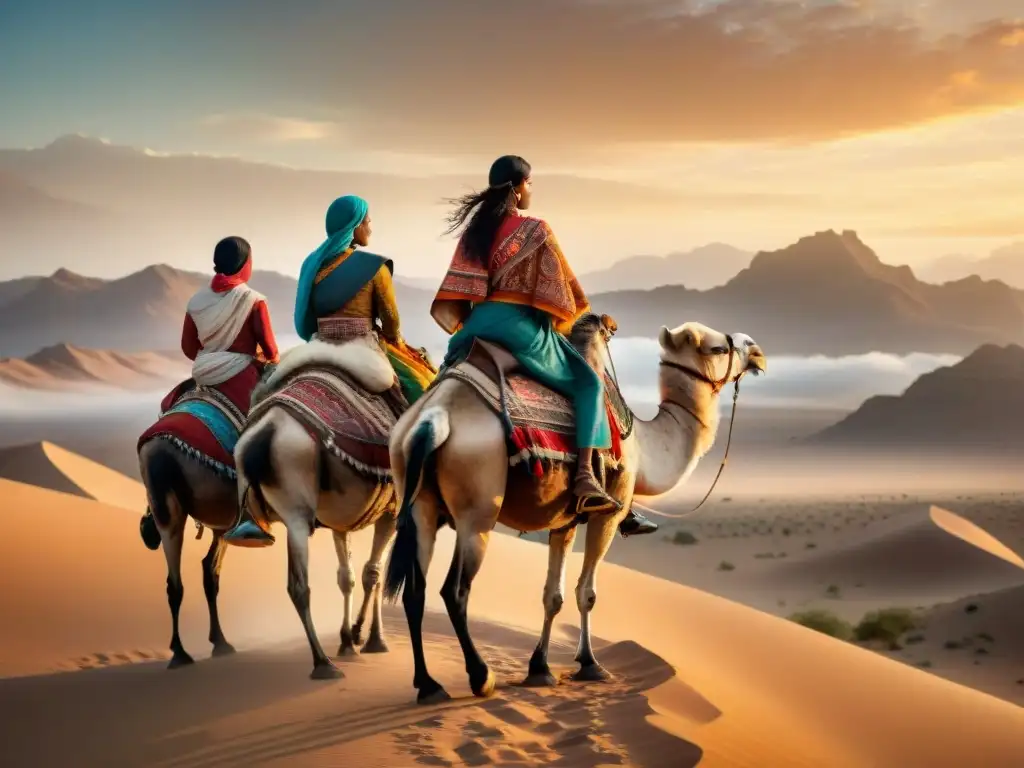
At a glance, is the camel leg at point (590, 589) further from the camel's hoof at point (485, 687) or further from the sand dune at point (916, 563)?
the sand dune at point (916, 563)

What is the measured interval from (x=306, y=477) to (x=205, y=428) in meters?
1.74

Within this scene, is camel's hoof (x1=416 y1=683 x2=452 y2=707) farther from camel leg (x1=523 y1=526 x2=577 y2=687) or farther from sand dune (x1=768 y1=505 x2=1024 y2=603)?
sand dune (x1=768 y1=505 x2=1024 y2=603)

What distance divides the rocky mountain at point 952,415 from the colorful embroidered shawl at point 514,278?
107094 mm

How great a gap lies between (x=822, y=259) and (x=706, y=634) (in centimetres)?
18024

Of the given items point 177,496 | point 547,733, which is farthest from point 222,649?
point 547,733

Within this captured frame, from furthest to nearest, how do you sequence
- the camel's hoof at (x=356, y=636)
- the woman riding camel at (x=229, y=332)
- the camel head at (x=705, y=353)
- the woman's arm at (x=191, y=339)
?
the woman's arm at (x=191, y=339) → the woman riding camel at (x=229, y=332) → the camel's hoof at (x=356, y=636) → the camel head at (x=705, y=353)

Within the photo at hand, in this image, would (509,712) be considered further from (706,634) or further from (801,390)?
(801,390)

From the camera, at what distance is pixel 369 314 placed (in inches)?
461

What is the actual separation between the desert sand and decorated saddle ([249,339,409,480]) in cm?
167

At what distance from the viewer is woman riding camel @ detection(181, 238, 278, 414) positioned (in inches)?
492

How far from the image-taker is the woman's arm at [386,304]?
38.4ft

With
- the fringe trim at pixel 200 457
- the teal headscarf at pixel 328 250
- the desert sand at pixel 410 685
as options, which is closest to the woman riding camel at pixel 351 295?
the teal headscarf at pixel 328 250

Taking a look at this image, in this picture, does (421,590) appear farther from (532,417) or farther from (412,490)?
(532,417)

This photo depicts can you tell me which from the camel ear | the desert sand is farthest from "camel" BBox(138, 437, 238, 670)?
the camel ear
